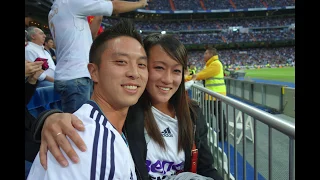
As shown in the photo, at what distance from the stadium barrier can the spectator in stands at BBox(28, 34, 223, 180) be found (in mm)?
6444

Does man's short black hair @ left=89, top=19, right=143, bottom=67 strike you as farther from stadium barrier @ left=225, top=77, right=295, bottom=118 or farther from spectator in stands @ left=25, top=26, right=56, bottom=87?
stadium barrier @ left=225, top=77, right=295, bottom=118

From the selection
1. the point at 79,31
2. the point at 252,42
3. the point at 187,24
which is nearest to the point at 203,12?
the point at 187,24

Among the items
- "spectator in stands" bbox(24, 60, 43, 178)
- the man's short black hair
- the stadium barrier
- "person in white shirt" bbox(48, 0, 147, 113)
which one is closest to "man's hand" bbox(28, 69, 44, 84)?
"spectator in stands" bbox(24, 60, 43, 178)

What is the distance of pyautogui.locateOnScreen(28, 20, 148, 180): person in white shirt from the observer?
2.89ft

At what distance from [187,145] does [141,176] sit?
17.7 inches

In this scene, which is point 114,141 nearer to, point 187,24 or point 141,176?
point 141,176

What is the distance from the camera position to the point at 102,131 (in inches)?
36.6

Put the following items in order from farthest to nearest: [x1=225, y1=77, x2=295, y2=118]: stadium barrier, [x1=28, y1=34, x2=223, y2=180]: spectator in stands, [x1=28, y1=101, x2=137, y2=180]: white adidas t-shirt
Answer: [x1=225, y1=77, x2=295, y2=118]: stadium barrier → [x1=28, y1=34, x2=223, y2=180]: spectator in stands → [x1=28, y1=101, x2=137, y2=180]: white adidas t-shirt

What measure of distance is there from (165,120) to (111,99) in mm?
716

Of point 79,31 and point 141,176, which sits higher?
point 79,31

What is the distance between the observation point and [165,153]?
174 centimetres

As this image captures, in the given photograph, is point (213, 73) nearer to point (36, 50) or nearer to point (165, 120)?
point (36, 50)

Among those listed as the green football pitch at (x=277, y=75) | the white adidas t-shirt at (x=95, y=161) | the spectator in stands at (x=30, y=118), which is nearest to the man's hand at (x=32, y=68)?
the spectator in stands at (x=30, y=118)

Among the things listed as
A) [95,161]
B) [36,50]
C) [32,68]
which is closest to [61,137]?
[95,161]
